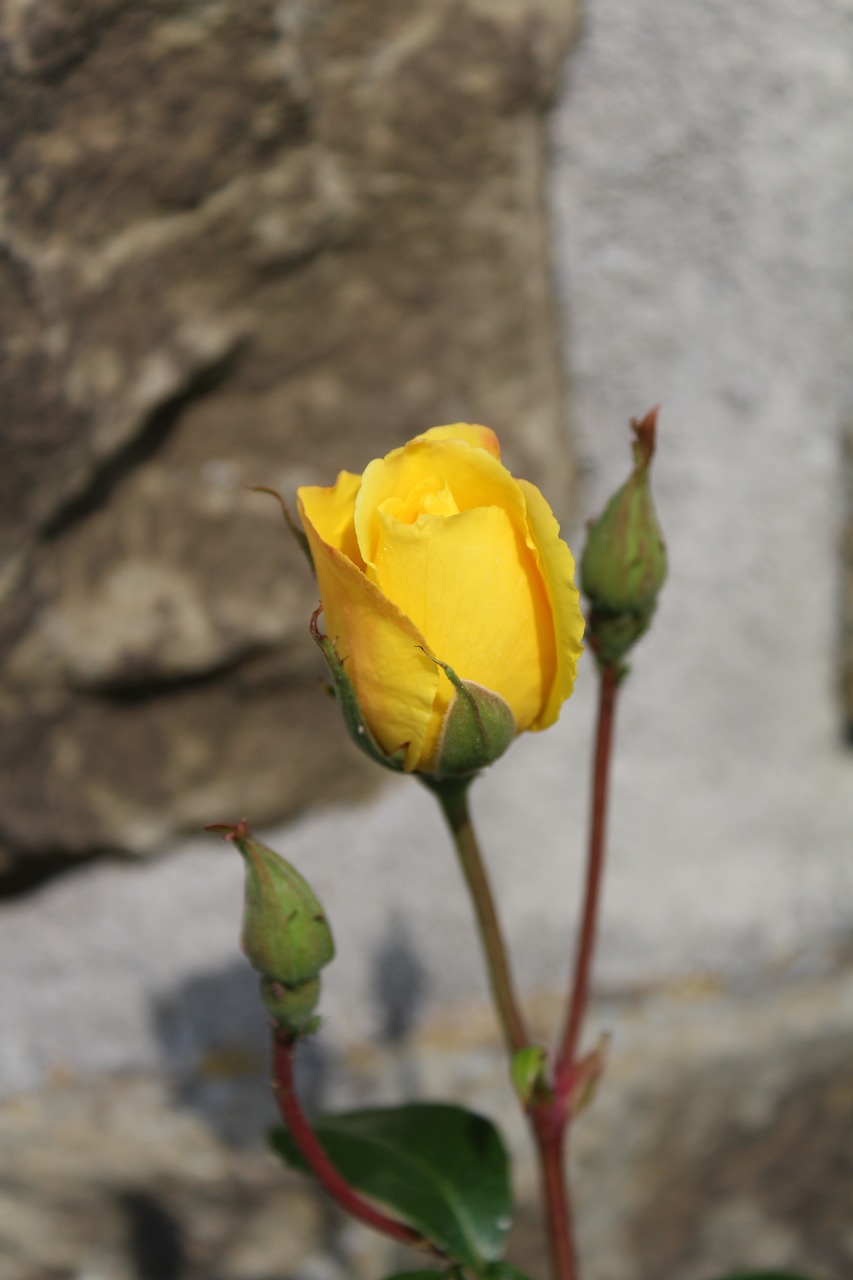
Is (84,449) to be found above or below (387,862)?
above

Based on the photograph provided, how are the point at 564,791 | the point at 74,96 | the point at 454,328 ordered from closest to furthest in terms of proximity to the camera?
the point at 74,96, the point at 454,328, the point at 564,791

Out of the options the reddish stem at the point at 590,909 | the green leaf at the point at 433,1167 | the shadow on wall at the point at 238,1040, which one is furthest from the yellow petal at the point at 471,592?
the shadow on wall at the point at 238,1040

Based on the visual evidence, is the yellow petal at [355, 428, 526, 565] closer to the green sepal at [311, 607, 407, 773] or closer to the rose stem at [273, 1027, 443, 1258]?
the green sepal at [311, 607, 407, 773]

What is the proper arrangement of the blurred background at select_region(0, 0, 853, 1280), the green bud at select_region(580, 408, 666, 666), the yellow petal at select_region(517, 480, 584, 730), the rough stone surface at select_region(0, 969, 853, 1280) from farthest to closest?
the rough stone surface at select_region(0, 969, 853, 1280) → the blurred background at select_region(0, 0, 853, 1280) → the green bud at select_region(580, 408, 666, 666) → the yellow petal at select_region(517, 480, 584, 730)

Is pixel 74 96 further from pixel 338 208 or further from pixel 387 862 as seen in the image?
pixel 387 862

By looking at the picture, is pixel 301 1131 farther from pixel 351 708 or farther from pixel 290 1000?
pixel 351 708

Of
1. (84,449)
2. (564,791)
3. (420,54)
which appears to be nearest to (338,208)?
(420,54)

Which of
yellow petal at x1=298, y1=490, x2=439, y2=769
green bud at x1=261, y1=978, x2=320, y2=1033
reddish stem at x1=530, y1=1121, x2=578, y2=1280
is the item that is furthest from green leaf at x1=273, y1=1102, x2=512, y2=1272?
yellow petal at x1=298, y1=490, x2=439, y2=769
